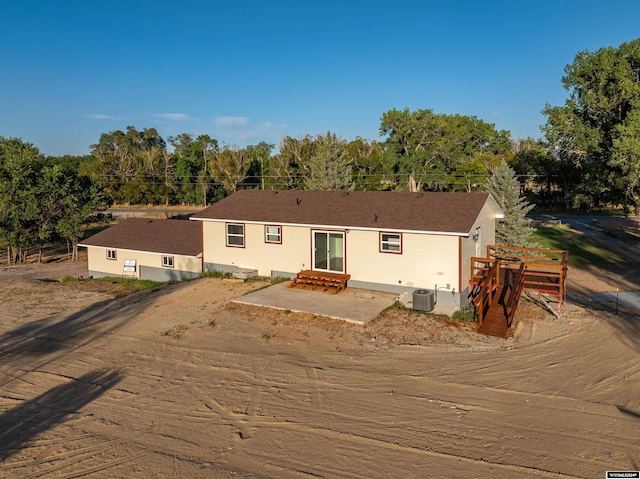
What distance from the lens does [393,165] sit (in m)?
67.6

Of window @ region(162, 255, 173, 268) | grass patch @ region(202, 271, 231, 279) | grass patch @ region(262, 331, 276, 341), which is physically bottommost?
grass patch @ region(262, 331, 276, 341)

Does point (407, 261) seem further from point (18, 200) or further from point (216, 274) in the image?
point (18, 200)

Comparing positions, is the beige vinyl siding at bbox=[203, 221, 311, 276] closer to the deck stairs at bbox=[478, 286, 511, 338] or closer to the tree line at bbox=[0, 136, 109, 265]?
the deck stairs at bbox=[478, 286, 511, 338]

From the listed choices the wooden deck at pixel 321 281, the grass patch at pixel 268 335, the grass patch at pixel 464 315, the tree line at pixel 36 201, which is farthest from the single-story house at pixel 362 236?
the tree line at pixel 36 201

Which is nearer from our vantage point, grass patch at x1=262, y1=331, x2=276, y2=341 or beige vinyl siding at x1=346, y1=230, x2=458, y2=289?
grass patch at x1=262, y1=331, x2=276, y2=341

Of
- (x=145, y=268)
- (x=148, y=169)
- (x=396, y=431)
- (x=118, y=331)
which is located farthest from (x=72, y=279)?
(x=148, y=169)

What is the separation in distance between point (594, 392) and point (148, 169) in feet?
272

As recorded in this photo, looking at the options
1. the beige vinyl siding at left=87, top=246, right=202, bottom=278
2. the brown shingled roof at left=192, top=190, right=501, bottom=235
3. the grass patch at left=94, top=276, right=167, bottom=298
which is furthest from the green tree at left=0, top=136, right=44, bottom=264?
the brown shingled roof at left=192, top=190, right=501, bottom=235

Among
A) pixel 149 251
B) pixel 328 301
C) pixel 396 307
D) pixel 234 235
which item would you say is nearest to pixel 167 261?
pixel 149 251

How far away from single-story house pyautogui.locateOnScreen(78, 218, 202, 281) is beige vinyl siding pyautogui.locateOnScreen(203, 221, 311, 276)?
1.39 m

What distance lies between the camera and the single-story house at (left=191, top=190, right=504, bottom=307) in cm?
1733

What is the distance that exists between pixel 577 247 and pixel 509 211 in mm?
12574

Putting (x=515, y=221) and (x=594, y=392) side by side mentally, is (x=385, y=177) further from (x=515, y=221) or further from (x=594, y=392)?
(x=594, y=392)

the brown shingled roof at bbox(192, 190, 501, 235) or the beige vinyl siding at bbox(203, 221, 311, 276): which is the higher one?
the brown shingled roof at bbox(192, 190, 501, 235)
